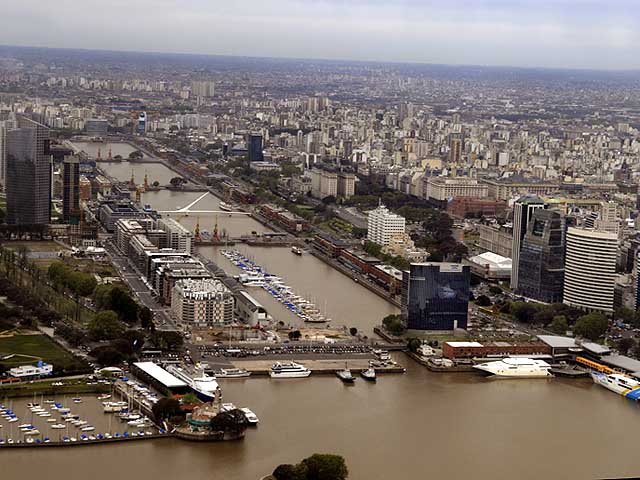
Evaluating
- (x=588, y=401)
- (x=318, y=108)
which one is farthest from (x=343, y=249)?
(x=318, y=108)

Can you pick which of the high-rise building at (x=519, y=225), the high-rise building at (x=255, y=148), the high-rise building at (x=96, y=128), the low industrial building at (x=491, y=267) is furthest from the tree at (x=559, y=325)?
the high-rise building at (x=96, y=128)

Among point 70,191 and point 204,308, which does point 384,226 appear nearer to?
point 70,191

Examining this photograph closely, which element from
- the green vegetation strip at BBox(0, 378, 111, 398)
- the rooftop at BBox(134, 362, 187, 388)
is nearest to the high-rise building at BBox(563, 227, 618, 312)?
the rooftop at BBox(134, 362, 187, 388)

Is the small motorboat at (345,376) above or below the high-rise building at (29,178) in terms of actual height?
below

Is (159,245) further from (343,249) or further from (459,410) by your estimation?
(459,410)

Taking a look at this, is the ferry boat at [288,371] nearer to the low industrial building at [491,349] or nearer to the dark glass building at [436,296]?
the low industrial building at [491,349]

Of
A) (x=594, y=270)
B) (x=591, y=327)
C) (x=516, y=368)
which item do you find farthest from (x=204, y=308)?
(x=594, y=270)

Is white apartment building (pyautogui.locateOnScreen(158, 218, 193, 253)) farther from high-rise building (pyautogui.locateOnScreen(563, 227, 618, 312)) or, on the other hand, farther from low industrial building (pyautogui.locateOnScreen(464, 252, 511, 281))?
high-rise building (pyautogui.locateOnScreen(563, 227, 618, 312))
